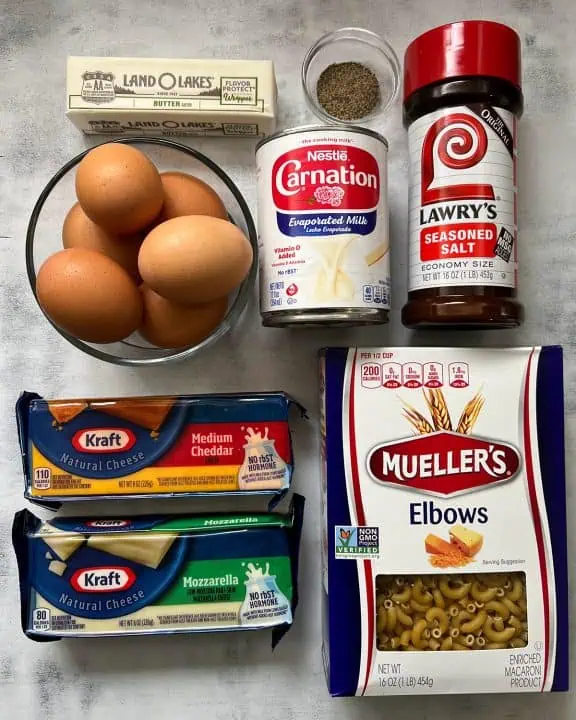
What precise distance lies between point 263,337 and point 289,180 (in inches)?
8.2

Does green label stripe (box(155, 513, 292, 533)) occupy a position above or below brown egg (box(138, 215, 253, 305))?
below

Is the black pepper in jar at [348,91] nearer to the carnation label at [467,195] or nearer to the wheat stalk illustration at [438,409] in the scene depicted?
the carnation label at [467,195]

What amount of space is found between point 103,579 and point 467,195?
1.93 feet

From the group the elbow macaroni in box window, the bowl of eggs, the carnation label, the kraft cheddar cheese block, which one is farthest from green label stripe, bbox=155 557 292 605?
the carnation label

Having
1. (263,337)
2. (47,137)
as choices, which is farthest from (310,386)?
(47,137)

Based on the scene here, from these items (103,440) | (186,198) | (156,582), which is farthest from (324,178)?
(156,582)

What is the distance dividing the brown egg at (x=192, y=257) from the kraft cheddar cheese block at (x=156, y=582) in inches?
11.6

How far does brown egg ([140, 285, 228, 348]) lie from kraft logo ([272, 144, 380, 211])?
0.14 meters

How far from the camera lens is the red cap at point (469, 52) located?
676 mm

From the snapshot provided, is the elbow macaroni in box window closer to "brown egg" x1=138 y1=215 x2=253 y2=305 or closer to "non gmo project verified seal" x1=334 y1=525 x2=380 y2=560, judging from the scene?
"non gmo project verified seal" x1=334 y1=525 x2=380 y2=560

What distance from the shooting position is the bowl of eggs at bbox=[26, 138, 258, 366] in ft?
1.96

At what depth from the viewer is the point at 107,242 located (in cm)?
66

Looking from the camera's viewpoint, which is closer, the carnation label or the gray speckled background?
the carnation label

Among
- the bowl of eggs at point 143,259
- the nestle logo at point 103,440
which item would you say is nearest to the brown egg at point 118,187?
the bowl of eggs at point 143,259
